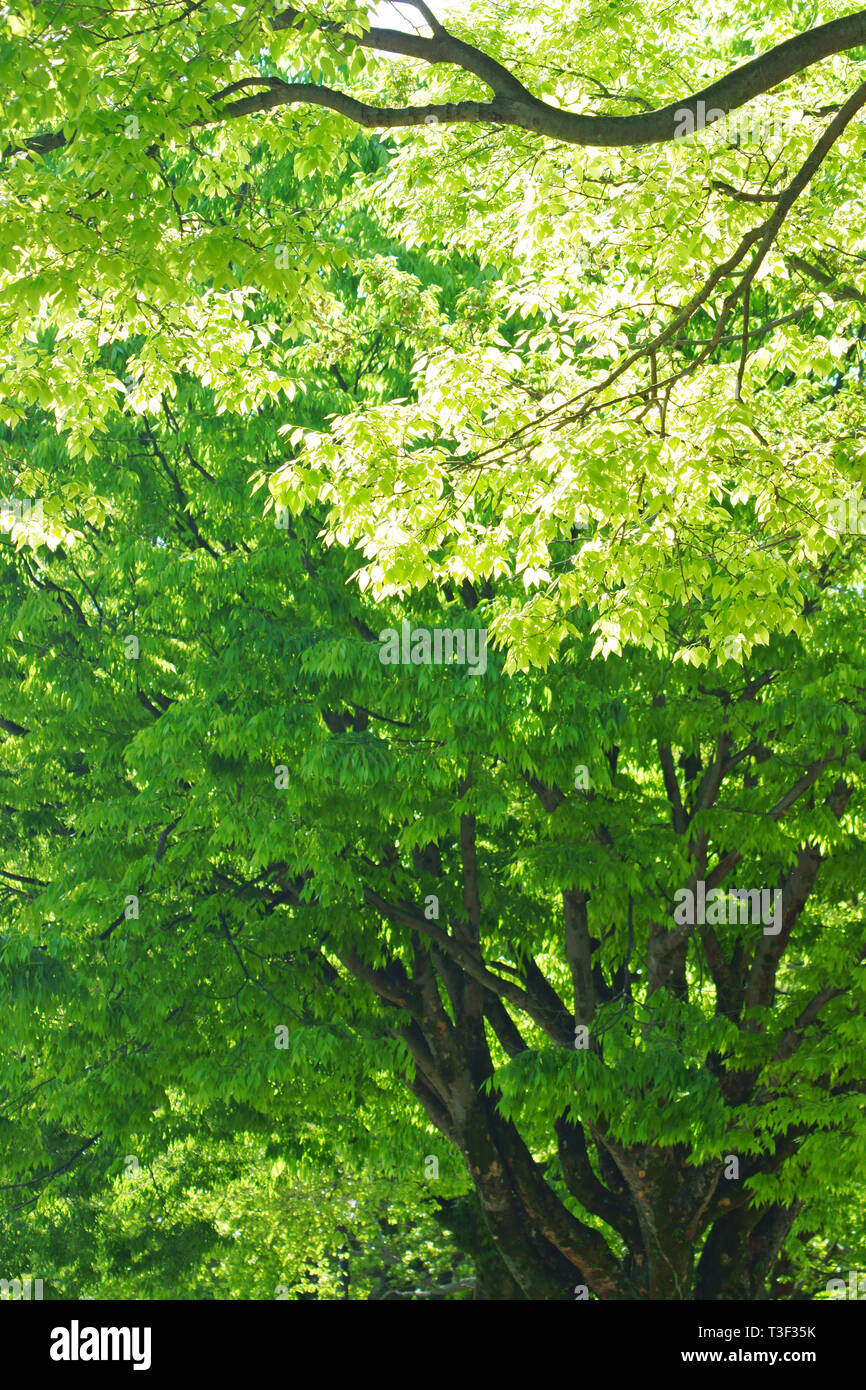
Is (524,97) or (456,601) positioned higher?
(524,97)

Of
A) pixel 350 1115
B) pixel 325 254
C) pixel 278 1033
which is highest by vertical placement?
pixel 325 254

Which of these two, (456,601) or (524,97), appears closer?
(524,97)

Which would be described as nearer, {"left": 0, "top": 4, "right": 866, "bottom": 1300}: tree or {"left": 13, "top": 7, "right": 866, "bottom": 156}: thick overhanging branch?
{"left": 13, "top": 7, "right": 866, "bottom": 156}: thick overhanging branch

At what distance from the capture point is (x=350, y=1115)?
1505 centimetres

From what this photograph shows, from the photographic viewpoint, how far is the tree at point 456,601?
6.36m

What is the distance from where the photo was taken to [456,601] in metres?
10.0

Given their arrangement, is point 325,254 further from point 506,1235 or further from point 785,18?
point 506,1235

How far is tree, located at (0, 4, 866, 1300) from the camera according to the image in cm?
636

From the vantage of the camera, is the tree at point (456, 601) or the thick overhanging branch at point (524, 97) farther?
the tree at point (456, 601)
